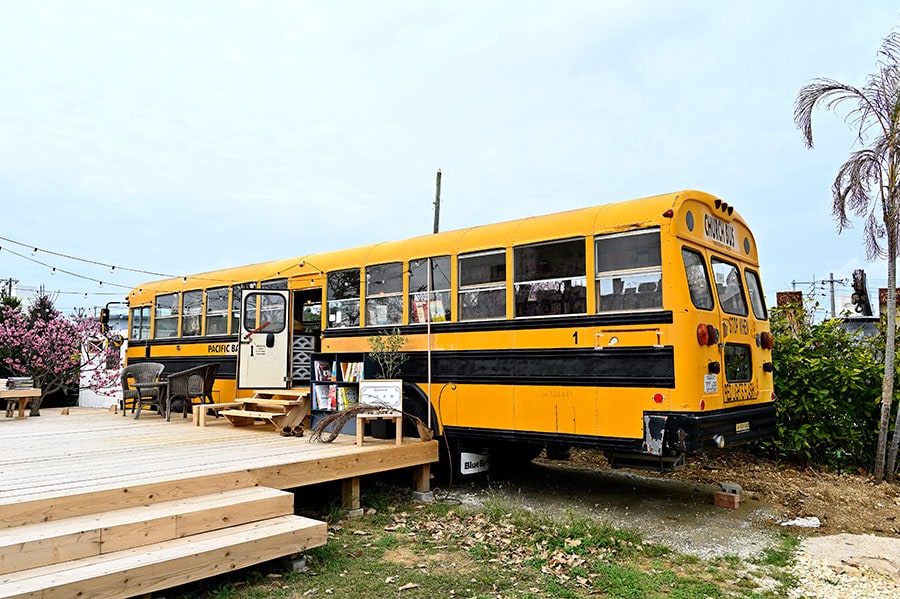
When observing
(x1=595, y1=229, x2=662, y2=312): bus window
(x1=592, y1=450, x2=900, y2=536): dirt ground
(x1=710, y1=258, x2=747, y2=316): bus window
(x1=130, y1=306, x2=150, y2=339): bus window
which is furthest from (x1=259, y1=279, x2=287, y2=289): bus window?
(x1=710, y1=258, x2=747, y2=316): bus window

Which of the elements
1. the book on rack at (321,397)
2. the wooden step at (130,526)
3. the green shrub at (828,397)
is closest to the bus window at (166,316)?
A: the book on rack at (321,397)

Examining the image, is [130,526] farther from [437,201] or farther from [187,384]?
[437,201]

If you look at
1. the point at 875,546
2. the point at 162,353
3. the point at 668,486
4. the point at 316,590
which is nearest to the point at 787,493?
the point at 668,486

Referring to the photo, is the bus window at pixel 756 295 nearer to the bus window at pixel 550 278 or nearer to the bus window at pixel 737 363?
the bus window at pixel 737 363

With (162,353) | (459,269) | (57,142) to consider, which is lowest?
(162,353)

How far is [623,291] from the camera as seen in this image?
5371 millimetres

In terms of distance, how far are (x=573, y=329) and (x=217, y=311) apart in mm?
6053

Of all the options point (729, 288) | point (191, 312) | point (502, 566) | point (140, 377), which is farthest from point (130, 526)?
point (191, 312)

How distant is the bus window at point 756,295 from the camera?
643cm

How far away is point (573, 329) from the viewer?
560cm

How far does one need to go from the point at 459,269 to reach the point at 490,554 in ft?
9.85

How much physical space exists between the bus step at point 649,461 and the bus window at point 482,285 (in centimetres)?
170

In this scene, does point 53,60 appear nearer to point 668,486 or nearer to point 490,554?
point 490,554

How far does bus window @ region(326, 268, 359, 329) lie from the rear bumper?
3744 mm
